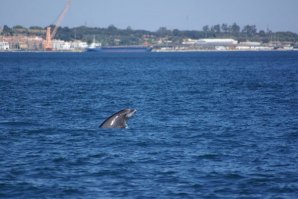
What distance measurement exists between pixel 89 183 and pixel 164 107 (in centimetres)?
2036

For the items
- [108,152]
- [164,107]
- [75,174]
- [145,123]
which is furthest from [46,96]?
[75,174]

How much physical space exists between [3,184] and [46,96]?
28.7 metres

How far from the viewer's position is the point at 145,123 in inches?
1142

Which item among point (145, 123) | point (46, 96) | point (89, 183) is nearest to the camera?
point (89, 183)

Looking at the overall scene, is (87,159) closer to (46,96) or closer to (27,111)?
(27,111)

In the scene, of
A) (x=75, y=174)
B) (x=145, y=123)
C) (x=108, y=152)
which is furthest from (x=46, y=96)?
(x=75, y=174)

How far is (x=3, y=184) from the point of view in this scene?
56.4 ft

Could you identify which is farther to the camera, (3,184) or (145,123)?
(145,123)

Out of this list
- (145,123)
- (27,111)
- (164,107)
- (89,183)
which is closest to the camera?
(89,183)

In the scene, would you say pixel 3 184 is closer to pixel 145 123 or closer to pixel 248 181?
pixel 248 181

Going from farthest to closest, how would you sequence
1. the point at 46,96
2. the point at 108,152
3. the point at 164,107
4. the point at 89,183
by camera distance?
1. the point at 46,96
2. the point at 164,107
3. the point at 108,152
4. the point at 89,183

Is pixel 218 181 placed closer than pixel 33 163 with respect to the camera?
Yes

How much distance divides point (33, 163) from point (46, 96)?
86.7ft

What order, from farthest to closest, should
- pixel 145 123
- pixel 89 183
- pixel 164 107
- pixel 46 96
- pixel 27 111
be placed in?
pixel 46 96 < pixel 164 107 < pixel 27 111 < pixel 145 123 < pixel 89 183
